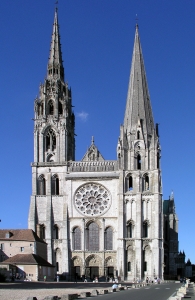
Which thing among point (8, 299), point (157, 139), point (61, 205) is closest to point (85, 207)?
point (61, 205)

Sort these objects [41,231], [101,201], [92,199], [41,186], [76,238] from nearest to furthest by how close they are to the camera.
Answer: [41,231]
[76,238]
[101,201]
[92,199]
[41,186]

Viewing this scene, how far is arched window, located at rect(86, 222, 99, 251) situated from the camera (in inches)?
3529

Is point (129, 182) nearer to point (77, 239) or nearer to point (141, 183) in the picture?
point (141, 183)

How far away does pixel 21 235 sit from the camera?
82.4 metres

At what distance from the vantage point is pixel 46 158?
93312mm

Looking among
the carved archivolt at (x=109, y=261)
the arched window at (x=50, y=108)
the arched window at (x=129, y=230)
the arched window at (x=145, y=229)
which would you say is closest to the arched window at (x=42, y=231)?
the carved archivolt at (x=109, y=261)

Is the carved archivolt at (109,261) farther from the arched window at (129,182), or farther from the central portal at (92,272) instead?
the arched window at (129,182)

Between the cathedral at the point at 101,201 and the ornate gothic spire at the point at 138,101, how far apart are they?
17cm

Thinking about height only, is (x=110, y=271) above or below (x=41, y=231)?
below

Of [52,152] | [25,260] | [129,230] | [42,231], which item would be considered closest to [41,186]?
[52,152]

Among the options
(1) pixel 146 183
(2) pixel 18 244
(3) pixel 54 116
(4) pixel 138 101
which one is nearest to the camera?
(2) pixel 18 244

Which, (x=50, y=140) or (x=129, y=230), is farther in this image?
(x=50, y=140)

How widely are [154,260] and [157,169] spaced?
13.5 metres

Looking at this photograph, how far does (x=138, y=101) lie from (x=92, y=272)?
27.8m
